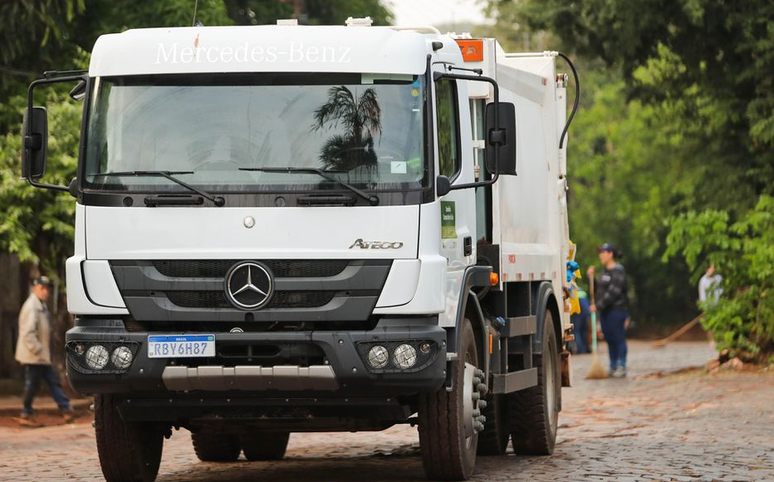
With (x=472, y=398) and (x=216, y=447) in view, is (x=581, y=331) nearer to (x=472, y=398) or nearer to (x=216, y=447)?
(x=216, y=447)

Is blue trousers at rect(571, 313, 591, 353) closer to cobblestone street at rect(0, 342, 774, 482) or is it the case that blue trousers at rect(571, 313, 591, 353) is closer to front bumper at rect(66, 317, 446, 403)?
cobblestone street at rect(0, 342, 774, 482)

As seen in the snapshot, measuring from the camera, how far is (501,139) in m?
10.1

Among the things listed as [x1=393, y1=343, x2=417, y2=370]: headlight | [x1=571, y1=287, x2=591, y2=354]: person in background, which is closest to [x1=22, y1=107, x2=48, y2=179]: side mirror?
[x1=393, y1=343, x2=417, y2=370]: headlight

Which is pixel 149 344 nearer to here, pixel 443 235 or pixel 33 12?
pixel 443 235

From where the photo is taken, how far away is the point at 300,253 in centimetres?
980

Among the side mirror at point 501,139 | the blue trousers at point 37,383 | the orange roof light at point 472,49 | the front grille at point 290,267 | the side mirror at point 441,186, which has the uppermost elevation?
the orange roof light at point 472,49

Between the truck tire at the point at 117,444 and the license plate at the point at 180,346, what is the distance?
29.0 inches

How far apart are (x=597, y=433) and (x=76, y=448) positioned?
15.7ft

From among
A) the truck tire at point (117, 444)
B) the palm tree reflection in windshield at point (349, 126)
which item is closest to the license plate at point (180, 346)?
the truck tire at point (117, 444)

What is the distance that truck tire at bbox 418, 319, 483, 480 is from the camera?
10430 millimetres

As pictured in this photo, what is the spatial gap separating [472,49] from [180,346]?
3.40 metres

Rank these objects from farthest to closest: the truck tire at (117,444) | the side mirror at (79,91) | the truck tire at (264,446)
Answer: the truck tire at (264,446) < the truck tire at (117,444) < the side mirror at (79,91)

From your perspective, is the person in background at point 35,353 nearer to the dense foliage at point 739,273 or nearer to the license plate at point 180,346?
the dense foliage at point 739,273

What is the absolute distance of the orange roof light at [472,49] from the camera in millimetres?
11875
